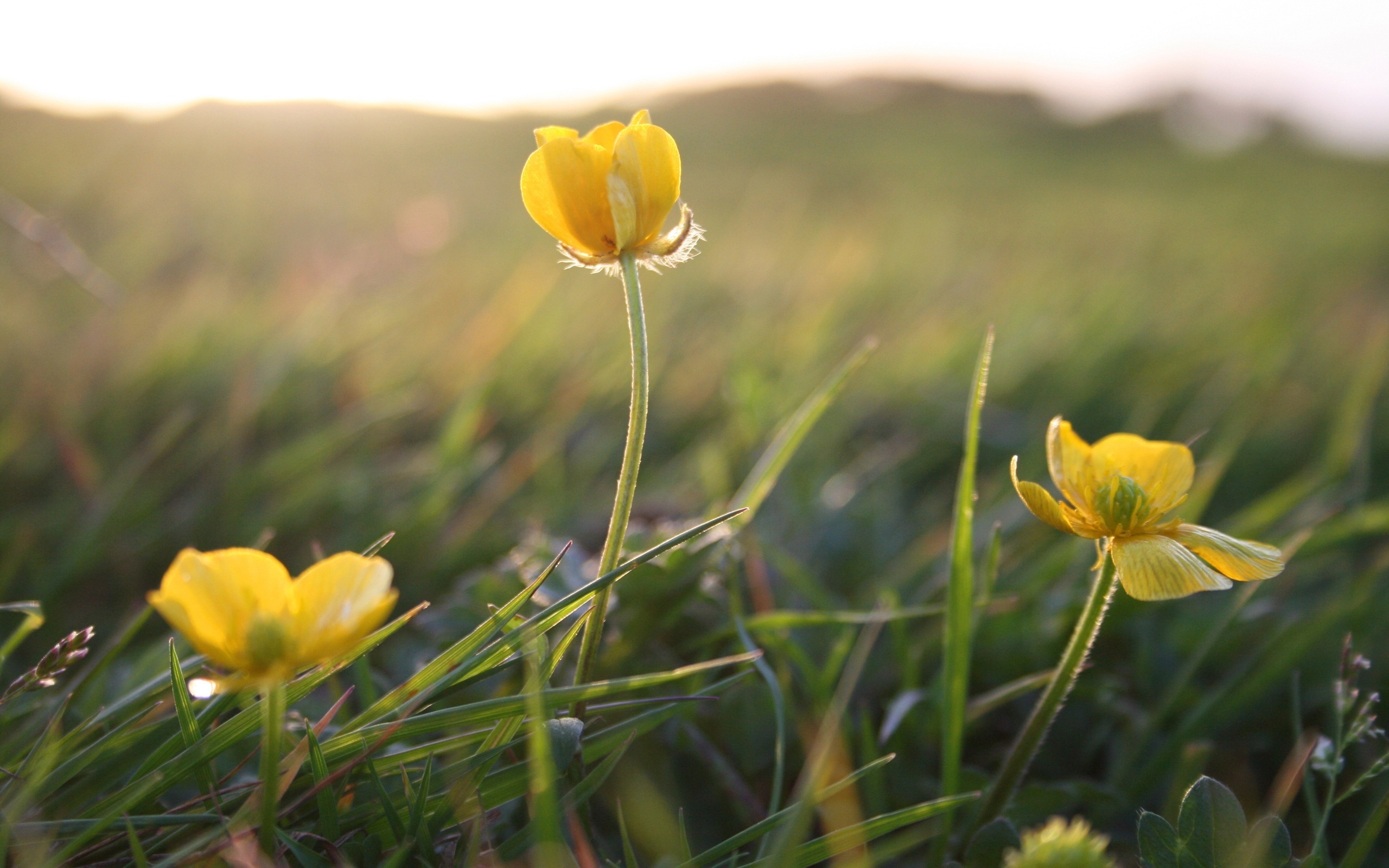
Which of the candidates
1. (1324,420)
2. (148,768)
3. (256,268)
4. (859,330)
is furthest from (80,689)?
(256,268)

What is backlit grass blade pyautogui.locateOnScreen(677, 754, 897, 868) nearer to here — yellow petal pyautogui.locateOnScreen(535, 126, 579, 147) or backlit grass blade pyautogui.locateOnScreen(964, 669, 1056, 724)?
backlit grass blade pyautogui.locateOnScreen(964, 669, 1056, 724)

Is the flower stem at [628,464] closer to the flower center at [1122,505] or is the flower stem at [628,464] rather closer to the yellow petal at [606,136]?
the yellow petal at [606,136]

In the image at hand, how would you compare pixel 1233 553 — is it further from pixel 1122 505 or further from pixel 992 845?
pixel 992 845

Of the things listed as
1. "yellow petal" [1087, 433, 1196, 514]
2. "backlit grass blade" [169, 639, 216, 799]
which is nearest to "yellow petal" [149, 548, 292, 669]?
"backlit grass blade" [169, 639, 216, 799]

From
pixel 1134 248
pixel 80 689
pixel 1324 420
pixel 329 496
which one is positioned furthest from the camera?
pixel 1134 248

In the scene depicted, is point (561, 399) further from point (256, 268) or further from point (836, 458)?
point (256, 268)

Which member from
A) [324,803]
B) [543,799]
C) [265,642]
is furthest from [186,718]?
[543,799]
